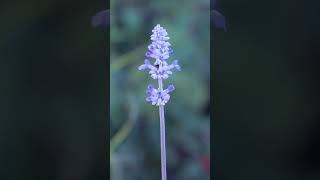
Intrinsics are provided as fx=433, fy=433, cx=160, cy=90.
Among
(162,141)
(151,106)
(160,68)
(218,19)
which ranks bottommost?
(162,141)

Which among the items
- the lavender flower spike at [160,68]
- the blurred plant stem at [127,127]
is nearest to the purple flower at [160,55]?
the lavender flower spike at [160,68]

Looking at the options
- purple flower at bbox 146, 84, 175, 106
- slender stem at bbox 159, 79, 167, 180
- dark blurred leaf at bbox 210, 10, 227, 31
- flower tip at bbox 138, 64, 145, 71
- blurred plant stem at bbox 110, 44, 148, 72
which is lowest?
slender stem at bbox 159, 79, 167, 180

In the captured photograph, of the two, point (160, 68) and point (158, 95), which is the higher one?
point (160, 68)
